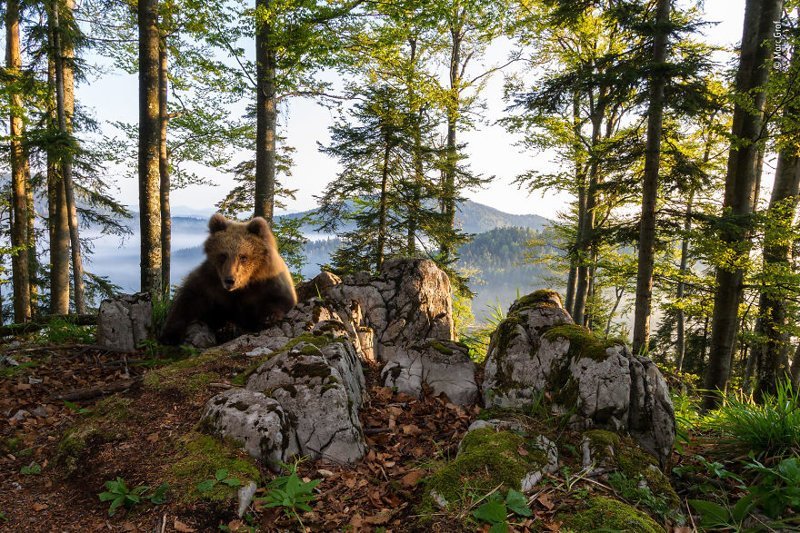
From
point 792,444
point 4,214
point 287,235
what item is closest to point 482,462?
point 792,444

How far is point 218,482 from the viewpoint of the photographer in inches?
111

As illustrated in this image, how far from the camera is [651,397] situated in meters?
3.76

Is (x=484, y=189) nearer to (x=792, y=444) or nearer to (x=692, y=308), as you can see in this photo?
(x=692, y=308)

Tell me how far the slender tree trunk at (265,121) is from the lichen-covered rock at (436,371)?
580 cm

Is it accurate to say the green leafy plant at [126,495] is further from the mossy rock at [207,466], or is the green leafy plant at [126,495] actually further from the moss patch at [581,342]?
the moss patch at [581,342]

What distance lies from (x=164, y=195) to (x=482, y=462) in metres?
15.9

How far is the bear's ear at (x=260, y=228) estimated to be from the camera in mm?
5840

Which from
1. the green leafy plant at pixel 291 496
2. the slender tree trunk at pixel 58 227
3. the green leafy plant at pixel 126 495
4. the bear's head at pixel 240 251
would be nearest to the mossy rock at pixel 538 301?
the green leafy plant at pixel 291 496

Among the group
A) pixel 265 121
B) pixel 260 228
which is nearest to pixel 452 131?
pixel 265 121

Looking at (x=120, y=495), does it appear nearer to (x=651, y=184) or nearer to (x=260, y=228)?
(x=260, y=228)

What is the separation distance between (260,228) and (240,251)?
51cm

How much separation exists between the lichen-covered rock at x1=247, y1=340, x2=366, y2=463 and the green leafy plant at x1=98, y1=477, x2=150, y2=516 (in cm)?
111

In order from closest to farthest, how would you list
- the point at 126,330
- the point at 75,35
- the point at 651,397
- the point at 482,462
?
the point at 482,462, the point at 651,397, the point at 126,330, the point at 75,35

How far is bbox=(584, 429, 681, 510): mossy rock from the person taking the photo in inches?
120
